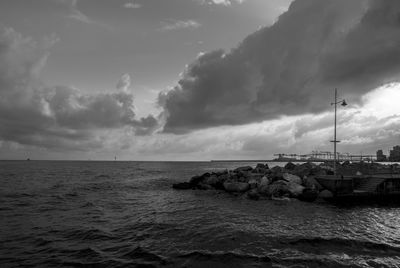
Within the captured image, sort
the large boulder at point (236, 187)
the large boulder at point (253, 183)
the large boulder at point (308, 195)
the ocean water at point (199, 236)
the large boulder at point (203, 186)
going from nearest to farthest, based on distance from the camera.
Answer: the ocean water at point (199, 236), the large boulder at point (308, 195), the large boulder at point (253, 183), the large boulder at point (236, 187), the large boulder at point (203, 186)

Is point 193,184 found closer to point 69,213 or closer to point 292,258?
point 69,213

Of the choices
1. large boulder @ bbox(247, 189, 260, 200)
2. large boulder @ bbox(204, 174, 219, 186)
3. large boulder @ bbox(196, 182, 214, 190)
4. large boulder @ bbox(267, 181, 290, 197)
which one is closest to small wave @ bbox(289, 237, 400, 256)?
large boulder @ bbox(247, 189, 260, 200)

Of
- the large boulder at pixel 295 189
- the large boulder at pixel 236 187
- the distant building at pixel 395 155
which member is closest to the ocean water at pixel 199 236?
the large boulder at pixel 295 189

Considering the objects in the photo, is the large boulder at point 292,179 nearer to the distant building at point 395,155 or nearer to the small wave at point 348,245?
the small wave at point 348,245

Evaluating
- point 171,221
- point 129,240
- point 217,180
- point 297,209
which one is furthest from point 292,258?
point 217,180

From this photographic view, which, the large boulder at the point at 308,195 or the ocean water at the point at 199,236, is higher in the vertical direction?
the large boulder at the point at 308,195

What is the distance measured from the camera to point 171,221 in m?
17.2

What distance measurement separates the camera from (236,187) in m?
31.1

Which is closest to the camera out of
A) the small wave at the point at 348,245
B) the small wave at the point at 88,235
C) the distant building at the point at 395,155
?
the small wave at the point at 348,245

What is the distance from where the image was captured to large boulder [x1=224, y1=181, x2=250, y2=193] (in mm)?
30548

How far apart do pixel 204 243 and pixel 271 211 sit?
9.42 meters

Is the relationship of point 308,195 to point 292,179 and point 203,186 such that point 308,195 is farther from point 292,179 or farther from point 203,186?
point 203,186

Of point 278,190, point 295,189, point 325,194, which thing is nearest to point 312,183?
point 325,194

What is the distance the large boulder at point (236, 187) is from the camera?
30.5m
